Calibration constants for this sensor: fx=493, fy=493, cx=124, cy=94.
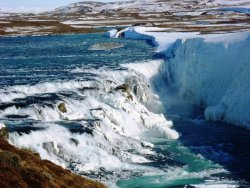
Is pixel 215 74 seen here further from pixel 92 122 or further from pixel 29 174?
pixel 29 174

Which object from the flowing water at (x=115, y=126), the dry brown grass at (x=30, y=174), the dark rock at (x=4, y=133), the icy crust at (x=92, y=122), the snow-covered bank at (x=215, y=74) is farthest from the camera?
the snow-covered bank at (x=215, y=74)

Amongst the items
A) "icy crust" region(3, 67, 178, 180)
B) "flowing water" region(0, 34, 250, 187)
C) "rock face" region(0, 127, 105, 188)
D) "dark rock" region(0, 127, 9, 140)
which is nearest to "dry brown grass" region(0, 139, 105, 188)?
"rock face" region(0, 127, 105, 188)

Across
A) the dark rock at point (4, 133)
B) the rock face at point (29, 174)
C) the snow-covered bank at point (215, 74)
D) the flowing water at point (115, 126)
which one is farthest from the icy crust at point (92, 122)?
the rock face at point (29, 174)

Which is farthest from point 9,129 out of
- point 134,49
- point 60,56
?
point 134,49

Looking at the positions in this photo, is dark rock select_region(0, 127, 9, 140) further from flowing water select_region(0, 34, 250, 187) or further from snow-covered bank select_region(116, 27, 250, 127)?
snow-covered bank select_region(116, 27, 250, 127)

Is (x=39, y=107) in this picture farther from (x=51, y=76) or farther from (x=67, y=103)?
(x=51, y=76)

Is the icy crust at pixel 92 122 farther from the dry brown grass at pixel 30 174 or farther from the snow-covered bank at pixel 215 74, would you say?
the dry brown grass at pixel 30 174

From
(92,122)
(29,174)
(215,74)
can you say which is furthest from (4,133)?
(215,74)
